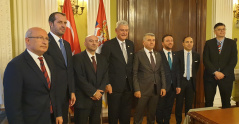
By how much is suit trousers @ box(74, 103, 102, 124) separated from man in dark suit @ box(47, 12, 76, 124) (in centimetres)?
18

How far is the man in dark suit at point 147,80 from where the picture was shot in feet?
9.20

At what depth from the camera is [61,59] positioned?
213cm

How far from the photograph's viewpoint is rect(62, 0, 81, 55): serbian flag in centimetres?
304

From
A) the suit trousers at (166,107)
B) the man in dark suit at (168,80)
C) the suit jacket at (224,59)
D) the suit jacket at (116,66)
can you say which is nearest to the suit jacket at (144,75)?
the suit jacket at (116,66)

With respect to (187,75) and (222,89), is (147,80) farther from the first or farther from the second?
(222,89)

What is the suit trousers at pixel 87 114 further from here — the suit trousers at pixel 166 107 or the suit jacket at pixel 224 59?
the suit jacket at pixel 224 59

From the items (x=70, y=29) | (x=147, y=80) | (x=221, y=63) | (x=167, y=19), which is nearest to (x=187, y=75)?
(x=221, y=63)

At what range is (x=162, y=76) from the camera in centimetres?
294

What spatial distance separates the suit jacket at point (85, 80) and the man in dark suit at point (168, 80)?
1.11 m

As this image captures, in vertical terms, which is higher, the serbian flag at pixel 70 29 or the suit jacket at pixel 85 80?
the serbian flag at pixel 70 29

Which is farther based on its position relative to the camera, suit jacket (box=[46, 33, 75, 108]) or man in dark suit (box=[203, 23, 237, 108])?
man in dark suit (box=[203, 23, 237, 108])

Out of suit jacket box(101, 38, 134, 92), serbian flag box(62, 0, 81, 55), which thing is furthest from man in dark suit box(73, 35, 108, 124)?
serbian flag box(62, 0, 81, 55)

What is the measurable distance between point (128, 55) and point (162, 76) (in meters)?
0.61

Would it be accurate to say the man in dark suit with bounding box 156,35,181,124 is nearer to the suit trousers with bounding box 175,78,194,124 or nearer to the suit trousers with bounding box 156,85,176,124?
the suit trousers with bounding box 156,85,176,124
